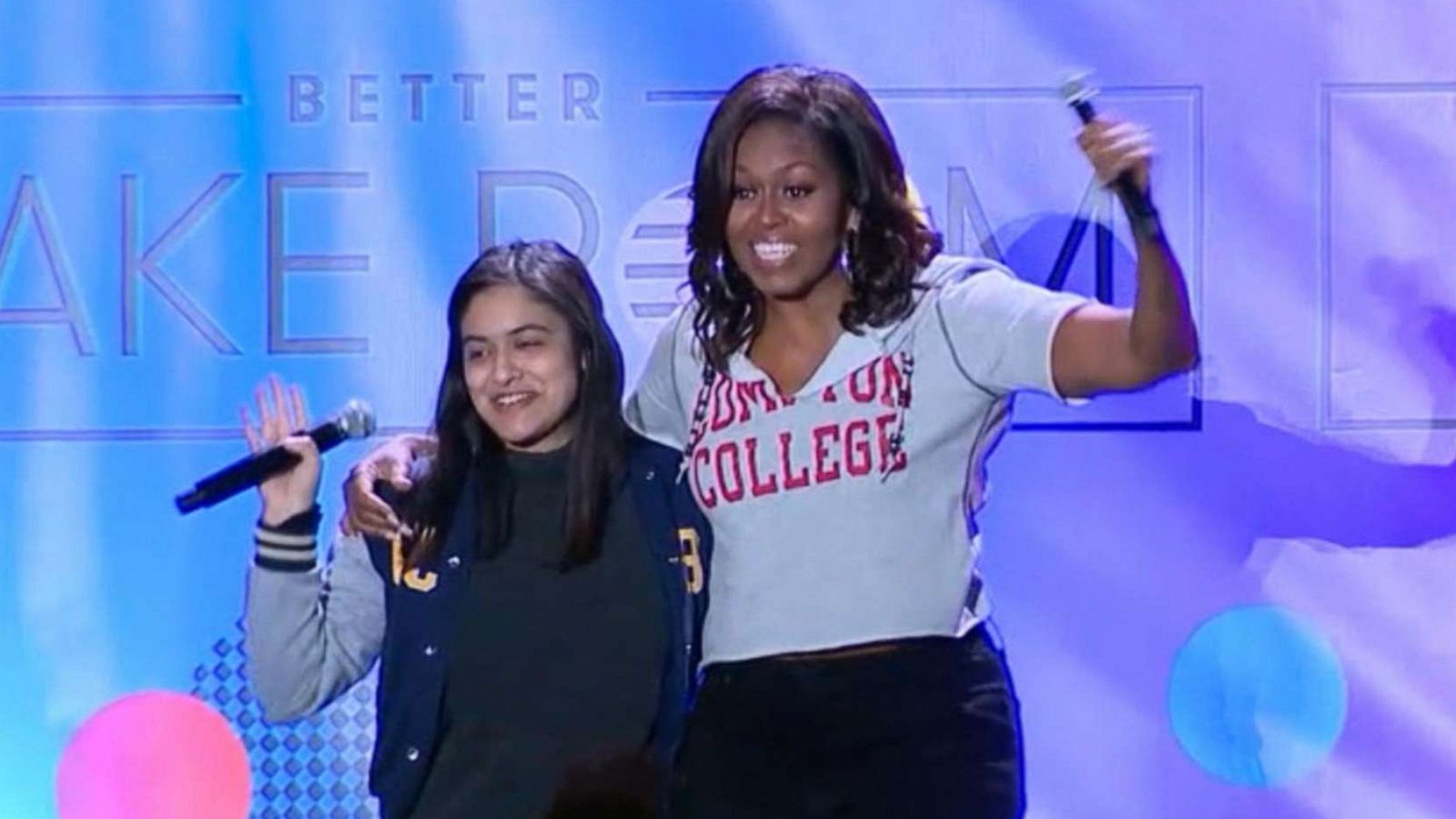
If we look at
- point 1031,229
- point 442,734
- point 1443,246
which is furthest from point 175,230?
point 1443,246

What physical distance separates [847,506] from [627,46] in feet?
3.46

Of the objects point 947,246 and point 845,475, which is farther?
point 947,246

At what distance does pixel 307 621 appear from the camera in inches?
92.1

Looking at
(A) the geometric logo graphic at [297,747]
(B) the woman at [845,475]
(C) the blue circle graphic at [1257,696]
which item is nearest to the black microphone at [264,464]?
(B) the woman at [845,475]

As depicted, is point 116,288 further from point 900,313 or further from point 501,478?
point 900,313

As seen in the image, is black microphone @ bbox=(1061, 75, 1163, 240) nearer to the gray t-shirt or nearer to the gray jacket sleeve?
the gray t-shirt

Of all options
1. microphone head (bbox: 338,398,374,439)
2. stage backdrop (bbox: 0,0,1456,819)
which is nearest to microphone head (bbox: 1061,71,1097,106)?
microphone head (bbox: 338,398,374,439)

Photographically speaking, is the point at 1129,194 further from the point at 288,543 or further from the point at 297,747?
the point at 297,747

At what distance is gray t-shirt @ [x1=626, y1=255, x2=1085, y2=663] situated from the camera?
6.88 feet

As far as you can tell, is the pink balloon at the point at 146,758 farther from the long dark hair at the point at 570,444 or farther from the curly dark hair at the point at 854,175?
the curly dark hair at the point at 854,175

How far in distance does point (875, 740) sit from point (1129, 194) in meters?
0.61

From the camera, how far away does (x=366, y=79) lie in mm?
2926

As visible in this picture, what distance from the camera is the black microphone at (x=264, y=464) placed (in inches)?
84.9

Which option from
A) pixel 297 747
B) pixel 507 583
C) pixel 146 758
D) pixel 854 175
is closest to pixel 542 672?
pixel 507 583
